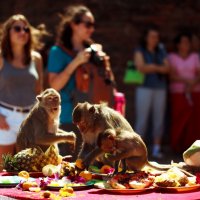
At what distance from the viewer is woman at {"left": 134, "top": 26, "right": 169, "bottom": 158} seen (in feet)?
31.1

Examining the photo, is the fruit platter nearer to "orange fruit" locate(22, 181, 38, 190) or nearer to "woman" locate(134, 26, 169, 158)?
"orange fruit" locate(22, 181, 38, 190)

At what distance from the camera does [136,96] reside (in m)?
9.80

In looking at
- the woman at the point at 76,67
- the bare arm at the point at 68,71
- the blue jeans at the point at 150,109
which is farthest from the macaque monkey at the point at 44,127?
the blue jeans at the point at 150,109

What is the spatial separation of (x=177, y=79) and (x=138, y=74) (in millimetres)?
602

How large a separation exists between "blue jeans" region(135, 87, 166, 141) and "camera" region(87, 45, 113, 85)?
11.3ft

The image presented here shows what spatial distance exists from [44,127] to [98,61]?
1820mm

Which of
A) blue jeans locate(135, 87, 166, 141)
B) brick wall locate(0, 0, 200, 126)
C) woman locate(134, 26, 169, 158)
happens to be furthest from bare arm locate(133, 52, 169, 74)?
brick wall locate(0, 0, 200, 126)

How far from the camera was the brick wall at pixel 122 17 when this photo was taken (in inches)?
418

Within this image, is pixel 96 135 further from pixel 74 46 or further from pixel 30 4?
pixel 30 4

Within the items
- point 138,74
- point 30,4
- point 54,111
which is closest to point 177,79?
point 138,74

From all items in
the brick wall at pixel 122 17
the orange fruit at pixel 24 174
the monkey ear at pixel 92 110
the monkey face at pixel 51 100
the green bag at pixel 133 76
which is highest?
the brick wall at pixel 122 17

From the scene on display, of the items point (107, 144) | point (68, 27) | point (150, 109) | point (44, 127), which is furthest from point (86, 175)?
point (150, 109)

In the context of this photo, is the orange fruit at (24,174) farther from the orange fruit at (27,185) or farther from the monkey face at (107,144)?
the monkey face at (107,144)

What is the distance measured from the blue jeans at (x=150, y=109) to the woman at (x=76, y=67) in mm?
3363
